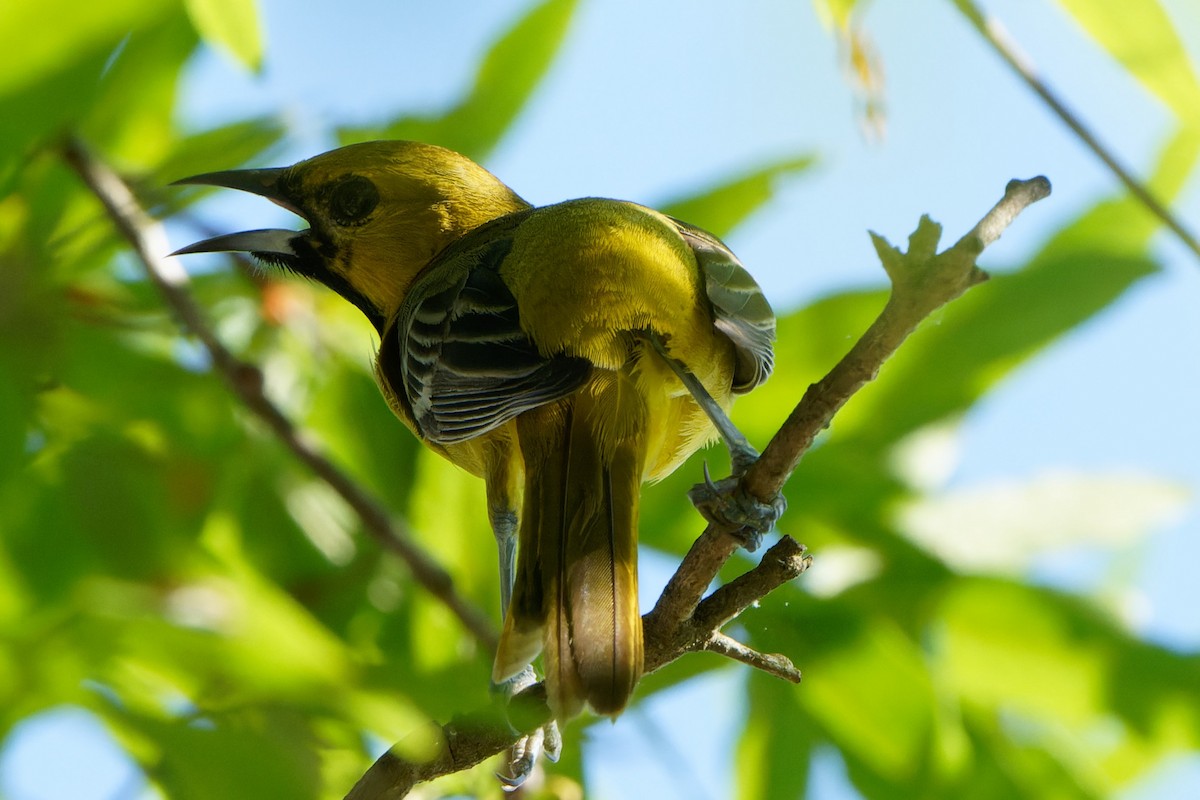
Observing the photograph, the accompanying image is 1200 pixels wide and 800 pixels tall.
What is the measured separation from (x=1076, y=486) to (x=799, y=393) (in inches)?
38.2

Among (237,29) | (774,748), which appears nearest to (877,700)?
(774,748)

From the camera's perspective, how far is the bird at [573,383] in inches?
83.9

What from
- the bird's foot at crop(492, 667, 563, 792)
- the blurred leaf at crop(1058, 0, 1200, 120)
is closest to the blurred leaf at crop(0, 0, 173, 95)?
the bird's foot at crop(492, 667, 563, 792)

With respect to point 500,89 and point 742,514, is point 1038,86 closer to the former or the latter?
point 742,514

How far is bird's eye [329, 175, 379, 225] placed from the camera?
367cm

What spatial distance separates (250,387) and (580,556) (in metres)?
0.83

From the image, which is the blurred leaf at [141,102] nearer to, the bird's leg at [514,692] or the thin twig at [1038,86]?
the bird's leg at [514,692]

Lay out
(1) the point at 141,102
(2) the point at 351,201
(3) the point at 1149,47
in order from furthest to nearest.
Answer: (2) the point at 351,201, (1) the point at 141,102, (3) the point at 1149,47

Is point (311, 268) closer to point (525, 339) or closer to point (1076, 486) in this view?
point (525, 339)

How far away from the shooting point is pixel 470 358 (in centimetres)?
262

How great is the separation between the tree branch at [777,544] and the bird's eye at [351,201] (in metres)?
1.91

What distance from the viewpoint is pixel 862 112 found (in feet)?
8.66

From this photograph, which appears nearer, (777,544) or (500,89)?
(777,544)

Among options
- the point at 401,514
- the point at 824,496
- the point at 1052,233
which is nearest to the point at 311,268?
the point at 401,514
